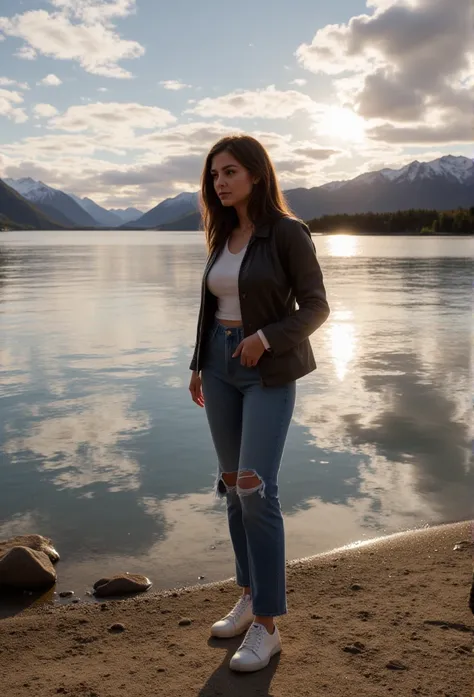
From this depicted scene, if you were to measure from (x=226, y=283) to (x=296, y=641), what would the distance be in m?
1.92

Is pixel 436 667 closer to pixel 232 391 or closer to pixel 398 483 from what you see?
pixel 232 391

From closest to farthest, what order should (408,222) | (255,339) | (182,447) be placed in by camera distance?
(255,339), (182,447), (408,222)

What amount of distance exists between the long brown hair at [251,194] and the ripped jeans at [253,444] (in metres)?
0.54

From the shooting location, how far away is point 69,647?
4.12m

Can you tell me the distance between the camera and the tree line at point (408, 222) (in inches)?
5241

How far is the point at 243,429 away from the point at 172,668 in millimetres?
1251

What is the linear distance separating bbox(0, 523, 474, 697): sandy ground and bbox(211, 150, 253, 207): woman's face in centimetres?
234

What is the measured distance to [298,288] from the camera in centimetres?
372

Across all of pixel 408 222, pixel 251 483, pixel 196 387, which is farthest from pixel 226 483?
pixel 408 222

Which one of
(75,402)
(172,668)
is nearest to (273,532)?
(172,668)

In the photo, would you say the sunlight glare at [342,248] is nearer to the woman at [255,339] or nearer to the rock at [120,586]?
the rock at [120,586]

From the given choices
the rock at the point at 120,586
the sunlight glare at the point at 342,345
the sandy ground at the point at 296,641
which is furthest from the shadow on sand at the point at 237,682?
the sunlight glare at the point at 342,345

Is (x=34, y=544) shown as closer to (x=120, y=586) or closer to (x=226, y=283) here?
(x=120, y=586)

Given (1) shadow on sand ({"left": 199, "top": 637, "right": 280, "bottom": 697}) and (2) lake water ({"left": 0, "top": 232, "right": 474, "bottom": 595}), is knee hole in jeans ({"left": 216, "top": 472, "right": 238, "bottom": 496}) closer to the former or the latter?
(1) shadow on sand ({"left": 199, "top": 637, "right": 280, "bottom": 697})
